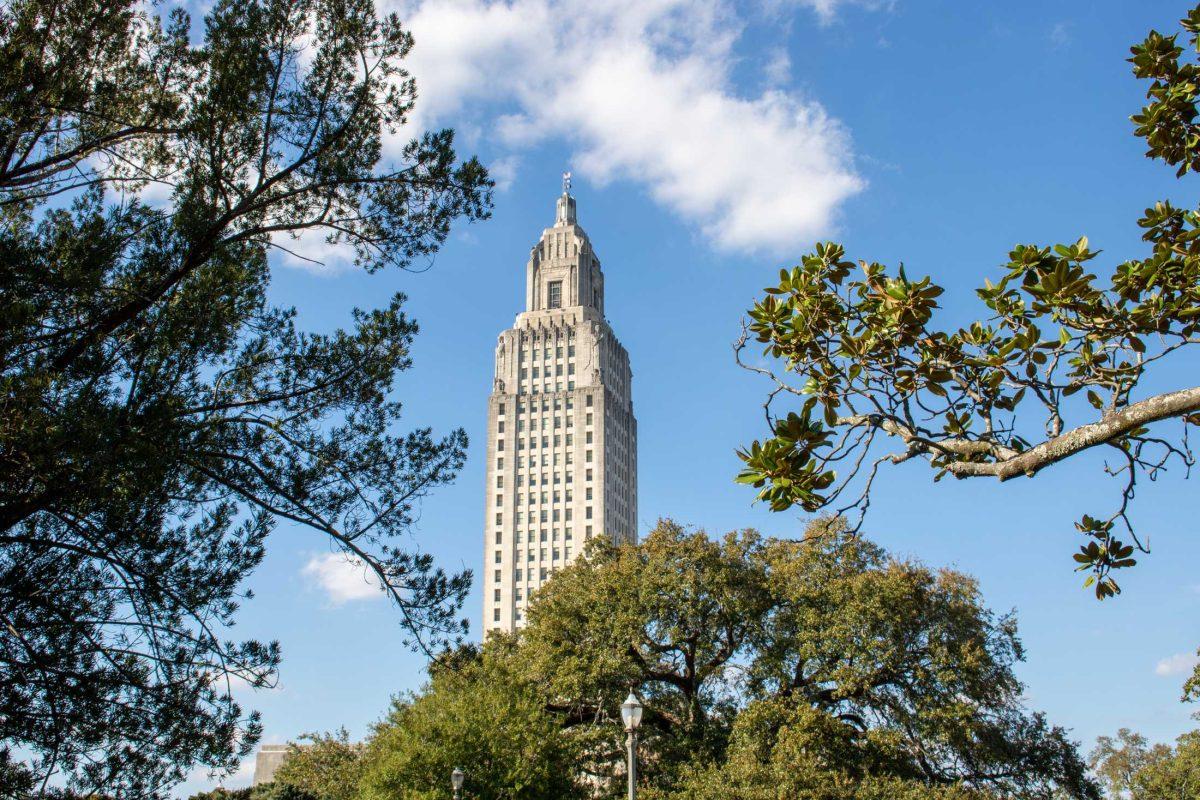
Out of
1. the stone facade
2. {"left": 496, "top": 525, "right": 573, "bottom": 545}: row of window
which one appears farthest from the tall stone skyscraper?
the stone facade

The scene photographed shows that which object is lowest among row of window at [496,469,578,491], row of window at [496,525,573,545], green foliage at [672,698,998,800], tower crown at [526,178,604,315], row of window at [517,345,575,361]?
green foliage at [672,698,998,800]

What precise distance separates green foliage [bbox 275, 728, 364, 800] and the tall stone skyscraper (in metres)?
31.2

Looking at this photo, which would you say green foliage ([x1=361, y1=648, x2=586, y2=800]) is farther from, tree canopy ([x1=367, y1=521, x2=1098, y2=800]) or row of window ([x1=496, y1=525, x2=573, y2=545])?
row of window ([x1=496, y1=525, x2=573, y2=545])

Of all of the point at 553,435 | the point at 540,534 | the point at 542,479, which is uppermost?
the point at 553,435

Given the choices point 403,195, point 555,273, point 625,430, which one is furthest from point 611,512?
point 403,195

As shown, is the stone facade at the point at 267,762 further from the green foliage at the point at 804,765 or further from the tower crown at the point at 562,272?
the tower crown at the point at 562,272

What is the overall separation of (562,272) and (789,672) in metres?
60.2

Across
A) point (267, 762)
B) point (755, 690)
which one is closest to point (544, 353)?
point (267, 762)

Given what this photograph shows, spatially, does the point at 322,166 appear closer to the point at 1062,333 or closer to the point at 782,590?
the point at 1062,333

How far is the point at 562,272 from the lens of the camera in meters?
81.4

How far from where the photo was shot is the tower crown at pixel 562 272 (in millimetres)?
81000

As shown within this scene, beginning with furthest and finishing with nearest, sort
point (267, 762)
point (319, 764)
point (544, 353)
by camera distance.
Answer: point (544, 353) < point (267, 762) < point (319, 764)

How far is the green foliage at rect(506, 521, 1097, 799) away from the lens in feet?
72.3

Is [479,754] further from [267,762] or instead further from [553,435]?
[553,435]
